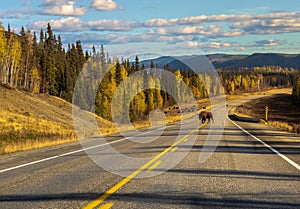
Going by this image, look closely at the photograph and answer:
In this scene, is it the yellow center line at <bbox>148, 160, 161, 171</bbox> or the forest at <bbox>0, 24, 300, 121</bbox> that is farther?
the forest at <bbox>0, 24, 300, 121</bbox>

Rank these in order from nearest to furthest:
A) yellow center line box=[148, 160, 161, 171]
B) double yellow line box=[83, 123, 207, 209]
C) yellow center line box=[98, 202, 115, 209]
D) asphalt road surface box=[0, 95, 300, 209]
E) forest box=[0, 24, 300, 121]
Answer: yellow center line box=[98, 202, 115, 209]
double yellow line box=[83, 123, 207, 209]
asphalt road surface box=[0, 95, 300, 209]
yellow center line box=[148, 160, 161, 171]
forest box=[0, 24, 300, 121]

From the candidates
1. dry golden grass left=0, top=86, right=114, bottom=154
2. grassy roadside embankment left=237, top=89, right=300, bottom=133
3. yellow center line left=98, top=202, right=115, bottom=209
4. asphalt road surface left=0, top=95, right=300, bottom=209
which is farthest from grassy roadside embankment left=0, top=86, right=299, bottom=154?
yellow center line left=98, top=202, right=115, bottom=209

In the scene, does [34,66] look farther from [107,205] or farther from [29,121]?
[107,205]

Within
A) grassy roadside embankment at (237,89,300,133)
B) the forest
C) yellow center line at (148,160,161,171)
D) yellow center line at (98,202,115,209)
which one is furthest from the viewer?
the forest

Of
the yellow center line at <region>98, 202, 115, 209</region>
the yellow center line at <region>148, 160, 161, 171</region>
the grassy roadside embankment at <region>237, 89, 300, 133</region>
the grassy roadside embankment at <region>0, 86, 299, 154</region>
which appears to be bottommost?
the grassy roadside embankment at <region>237, 89, 300, 133</region>

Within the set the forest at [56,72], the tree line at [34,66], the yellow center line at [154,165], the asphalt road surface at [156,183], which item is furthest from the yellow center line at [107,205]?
the tree line at [34,66]

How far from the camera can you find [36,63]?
8762cm

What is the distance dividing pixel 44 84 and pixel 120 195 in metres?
79.6

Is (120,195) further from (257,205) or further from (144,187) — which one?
(257,205)

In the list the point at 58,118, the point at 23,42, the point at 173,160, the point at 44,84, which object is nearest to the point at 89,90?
the point at 44,84

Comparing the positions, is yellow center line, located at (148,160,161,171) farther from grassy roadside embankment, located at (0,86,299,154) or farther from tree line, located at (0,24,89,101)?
tree line, located at (0,24,89,101)

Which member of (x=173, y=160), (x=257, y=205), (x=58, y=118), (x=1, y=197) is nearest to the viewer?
(x=257, y=205)

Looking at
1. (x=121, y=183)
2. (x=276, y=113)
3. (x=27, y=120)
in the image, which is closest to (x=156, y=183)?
(x=121, y=183)

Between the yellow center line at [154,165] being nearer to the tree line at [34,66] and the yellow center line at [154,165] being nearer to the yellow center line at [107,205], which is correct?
the yellow center line at [107,205]
